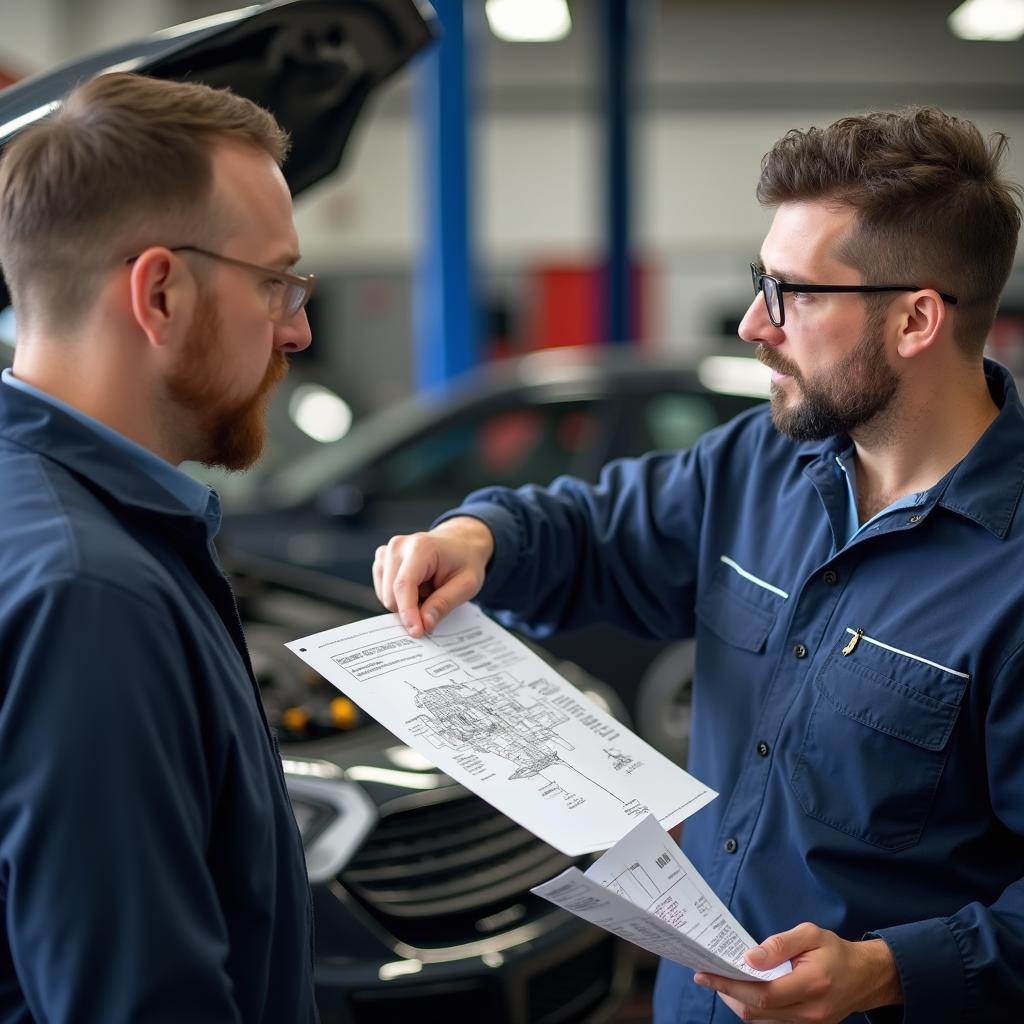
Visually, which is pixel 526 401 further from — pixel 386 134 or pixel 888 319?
pixel 386 134

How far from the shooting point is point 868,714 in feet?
5.05

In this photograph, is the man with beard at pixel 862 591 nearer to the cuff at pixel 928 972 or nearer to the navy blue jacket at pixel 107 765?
the cuff at pixel 928 972

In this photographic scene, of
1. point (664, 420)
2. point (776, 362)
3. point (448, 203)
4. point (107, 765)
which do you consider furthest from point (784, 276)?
point (448, 203)

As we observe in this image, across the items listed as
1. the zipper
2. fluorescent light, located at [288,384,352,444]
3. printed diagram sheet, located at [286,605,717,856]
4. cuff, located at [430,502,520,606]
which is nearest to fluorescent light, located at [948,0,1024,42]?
fluorescent light, located at [288,384,352,444]

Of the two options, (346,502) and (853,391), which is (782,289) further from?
(346,502)

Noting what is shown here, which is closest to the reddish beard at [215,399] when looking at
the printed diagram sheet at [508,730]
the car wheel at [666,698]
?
the printed diagram sheet at [508,730]

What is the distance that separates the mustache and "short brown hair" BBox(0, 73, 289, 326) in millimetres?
846

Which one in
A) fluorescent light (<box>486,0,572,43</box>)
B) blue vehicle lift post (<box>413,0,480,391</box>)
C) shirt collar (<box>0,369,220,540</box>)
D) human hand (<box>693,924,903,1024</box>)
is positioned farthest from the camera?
fluorescent light (<box>486,0,572,43</box>)

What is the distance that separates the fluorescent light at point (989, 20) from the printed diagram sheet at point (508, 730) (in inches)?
499

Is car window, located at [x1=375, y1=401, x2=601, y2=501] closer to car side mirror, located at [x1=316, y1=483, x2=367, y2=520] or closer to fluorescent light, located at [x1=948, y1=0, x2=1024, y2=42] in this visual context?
car side mirror, located at [x1=316, y1=483, x2=367, y2=520]

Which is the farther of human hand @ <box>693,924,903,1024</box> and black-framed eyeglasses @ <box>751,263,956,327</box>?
black-framed eyeglasses @ <box>751,263,956,327</box>

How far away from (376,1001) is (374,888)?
0.22 metres

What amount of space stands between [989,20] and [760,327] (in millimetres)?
13165

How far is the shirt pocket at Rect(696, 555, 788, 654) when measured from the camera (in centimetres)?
171
